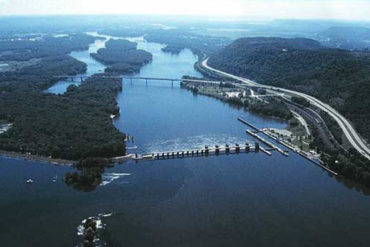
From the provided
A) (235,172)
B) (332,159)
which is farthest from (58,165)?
(332,159)

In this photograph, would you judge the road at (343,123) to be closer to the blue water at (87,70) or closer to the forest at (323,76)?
the forest at (323,76)

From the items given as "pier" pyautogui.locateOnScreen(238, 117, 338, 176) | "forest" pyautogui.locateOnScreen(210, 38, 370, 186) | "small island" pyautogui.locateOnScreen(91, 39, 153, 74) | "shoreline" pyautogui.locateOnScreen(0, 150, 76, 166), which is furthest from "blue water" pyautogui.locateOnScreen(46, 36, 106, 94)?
"pier" pyautogui.locateOnScreen(238, 117, 338, 176)

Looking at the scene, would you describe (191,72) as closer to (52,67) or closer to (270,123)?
(52,67)

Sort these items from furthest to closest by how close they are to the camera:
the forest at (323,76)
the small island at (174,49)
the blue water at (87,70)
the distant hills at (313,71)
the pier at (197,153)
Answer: the small island at (174,49) → the blue water at (87,70) → the distant hills at (313,71) → the pier at (197,153) → the forest at (323,76)

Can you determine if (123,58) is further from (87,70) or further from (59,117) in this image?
(59,117)

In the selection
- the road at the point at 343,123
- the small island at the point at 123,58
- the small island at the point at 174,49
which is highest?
the road at the point at 343,123

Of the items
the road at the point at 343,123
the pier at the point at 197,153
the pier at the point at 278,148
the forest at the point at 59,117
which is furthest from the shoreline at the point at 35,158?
the road at the point at 343,123
